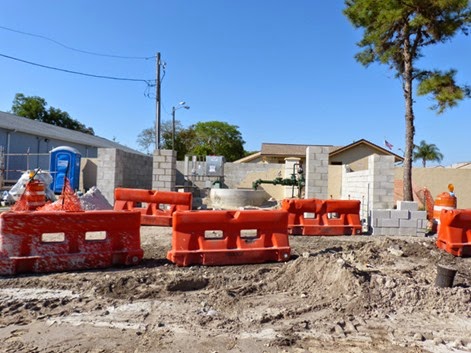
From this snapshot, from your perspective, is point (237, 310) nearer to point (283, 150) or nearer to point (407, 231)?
point (407, 231)

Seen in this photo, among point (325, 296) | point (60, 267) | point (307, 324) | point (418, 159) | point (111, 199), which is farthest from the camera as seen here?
point (418, 159)

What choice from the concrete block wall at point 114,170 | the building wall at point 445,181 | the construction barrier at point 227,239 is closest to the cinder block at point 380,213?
the construction barrier at point 227,239

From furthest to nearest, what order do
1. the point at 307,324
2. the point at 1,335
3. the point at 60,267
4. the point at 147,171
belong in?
the point at 147,171 → the point at 60,267 → the point at 307,324 → the point at 1,335

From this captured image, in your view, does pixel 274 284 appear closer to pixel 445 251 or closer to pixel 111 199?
pixel 445 251

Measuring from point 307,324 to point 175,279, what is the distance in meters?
2.09

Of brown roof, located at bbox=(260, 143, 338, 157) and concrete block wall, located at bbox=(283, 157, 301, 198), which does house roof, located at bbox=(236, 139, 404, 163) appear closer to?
brown roof, located at bbox=(260, 143, 338, 157)

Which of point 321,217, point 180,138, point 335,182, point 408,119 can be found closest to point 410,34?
point 408,119

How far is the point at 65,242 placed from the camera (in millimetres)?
5707

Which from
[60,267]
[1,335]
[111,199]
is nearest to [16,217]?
[60,267]

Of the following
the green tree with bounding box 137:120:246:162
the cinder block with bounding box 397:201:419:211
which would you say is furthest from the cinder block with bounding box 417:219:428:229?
the green tree with bounding box 137:120:246:162

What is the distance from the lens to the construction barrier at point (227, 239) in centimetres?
614

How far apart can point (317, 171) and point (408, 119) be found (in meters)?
5.36

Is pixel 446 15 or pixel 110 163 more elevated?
pixel 446 15

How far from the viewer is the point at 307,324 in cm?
392
